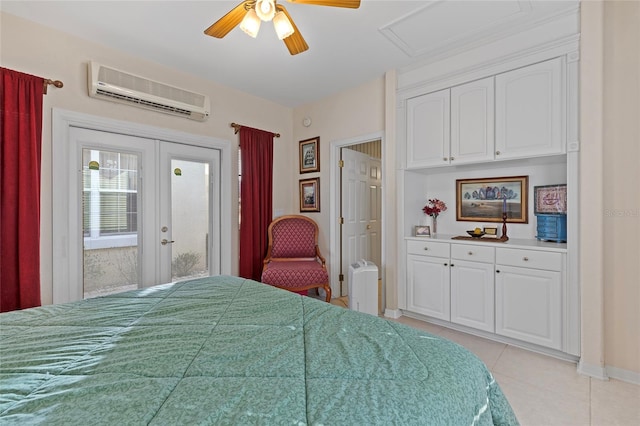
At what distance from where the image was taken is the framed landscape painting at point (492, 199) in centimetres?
285

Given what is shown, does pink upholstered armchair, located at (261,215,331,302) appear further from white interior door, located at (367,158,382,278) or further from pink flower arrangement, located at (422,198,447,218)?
pink flower arrangement, located at (422,198,447,218)

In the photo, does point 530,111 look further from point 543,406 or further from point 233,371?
point 233,371

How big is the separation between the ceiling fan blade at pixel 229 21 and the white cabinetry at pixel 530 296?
2689 mm

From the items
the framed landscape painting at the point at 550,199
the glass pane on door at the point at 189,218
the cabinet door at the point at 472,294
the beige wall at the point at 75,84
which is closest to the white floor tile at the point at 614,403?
the cabinet door at the point at 472,294

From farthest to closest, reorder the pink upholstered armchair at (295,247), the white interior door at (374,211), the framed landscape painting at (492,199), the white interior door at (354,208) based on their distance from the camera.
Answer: the white interior door at (374,211), the white interior door at (354,208), the pink upholstered armchair at (295,247), the framed landscape painting at (492,199)

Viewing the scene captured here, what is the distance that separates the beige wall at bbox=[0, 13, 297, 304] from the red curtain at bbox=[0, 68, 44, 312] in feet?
0.38

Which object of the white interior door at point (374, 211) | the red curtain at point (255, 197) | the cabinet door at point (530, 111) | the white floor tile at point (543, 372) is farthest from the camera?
the white interior door at point (374, 211)

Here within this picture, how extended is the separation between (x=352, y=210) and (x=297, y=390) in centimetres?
343

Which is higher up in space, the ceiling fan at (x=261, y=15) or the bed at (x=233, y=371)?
the ceiling fan at (x=261, y=15)

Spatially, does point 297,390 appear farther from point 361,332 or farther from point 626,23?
point 626,23

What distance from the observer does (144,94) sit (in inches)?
109

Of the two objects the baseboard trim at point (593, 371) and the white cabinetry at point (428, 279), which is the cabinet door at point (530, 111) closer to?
the white cabinetry at point (428, 279)

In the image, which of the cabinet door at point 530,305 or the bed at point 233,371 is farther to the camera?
the cabinet door at point 530,305

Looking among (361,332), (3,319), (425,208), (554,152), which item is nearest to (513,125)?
(554,152)
